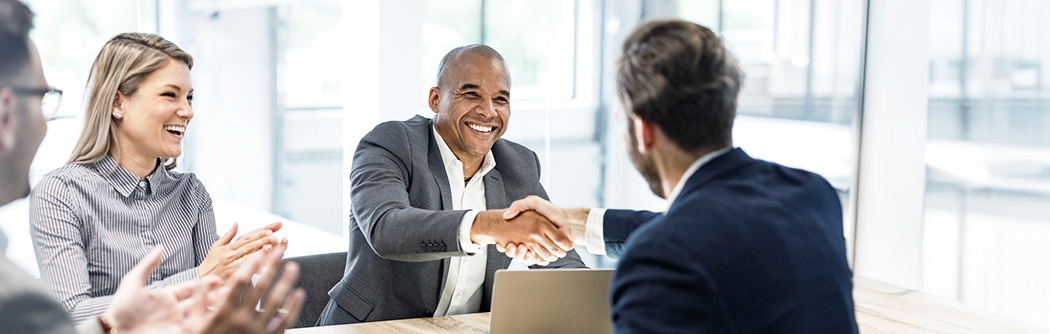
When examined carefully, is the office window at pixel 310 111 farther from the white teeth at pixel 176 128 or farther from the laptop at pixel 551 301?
the laptop at pixel 551 301

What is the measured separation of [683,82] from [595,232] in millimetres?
842

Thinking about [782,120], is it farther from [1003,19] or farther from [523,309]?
[523,309]

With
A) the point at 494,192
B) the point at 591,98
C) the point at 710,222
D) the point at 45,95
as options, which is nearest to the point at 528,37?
the point at 591,98

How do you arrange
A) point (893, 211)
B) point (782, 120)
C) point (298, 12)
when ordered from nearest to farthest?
point (893, 211), point (782, 120), point (298, 12)

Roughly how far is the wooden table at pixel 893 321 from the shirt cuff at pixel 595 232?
1.04 feet

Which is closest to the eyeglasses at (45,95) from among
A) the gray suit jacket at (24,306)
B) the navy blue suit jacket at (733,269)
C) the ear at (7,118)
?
the ear at (7,118)

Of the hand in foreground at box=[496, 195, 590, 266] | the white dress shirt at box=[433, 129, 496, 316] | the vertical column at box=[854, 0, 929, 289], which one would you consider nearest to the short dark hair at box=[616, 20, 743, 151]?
the hand in foreground at box=[496, 195, 590, 266]

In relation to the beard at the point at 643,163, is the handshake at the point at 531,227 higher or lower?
lower

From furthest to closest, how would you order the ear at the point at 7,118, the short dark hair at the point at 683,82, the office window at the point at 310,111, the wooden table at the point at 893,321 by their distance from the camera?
the office window at the point at 310,111 < the wooden table at the point at 893,321 < the short dark hair at the point at 683,82 < the ear at the point at 7,118

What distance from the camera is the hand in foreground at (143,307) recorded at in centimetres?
110

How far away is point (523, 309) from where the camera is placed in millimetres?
1725

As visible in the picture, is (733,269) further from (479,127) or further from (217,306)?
(479,127)

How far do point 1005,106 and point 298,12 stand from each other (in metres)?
3.73

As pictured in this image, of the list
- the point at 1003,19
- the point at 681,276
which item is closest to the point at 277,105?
the point at 1003,19
